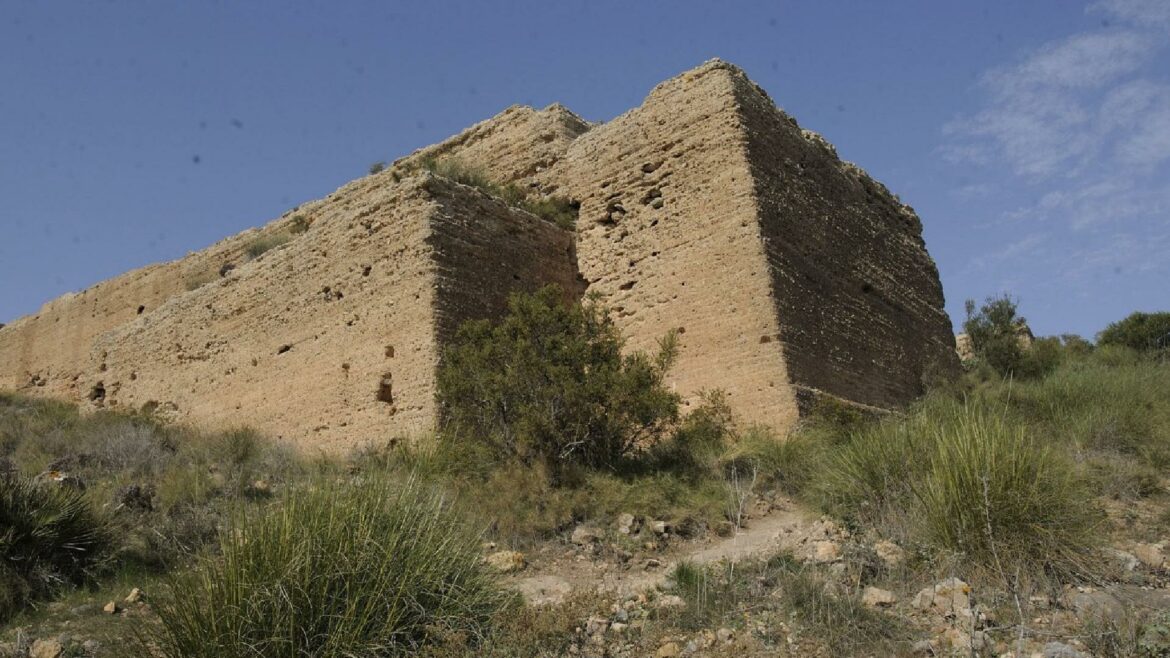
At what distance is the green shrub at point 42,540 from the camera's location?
5.88 m

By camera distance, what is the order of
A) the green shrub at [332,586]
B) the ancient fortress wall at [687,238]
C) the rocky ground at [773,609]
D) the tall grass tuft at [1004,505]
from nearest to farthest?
1. the green shrub at [332,586]
2. the rocky ground at [773,609]
3. the tall grass tuft at [1004,505]
4. the ancient fortress wall at [687,238]

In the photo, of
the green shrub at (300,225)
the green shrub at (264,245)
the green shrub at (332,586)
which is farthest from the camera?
the green shrub at (300,225)

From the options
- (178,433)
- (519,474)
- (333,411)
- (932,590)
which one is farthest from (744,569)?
(178,433)

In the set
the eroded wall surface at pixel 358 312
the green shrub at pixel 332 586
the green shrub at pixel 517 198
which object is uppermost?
the green shrub at pixel 517 198

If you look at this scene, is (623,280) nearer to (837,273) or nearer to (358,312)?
(837,273)

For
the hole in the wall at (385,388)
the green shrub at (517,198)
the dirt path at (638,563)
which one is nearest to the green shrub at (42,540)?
the dirt path at (638,563)

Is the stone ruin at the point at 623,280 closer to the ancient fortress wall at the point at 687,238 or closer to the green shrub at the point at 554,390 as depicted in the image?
the ancient fortress wall at the point at 687,238

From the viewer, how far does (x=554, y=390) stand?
26.6 ft

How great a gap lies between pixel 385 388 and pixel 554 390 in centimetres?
272

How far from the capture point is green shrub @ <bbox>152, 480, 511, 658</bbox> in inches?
169

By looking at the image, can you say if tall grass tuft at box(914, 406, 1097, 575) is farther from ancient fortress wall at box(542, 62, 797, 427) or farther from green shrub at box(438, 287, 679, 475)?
ancient fortress wall at box(542, 62, 797, 427)

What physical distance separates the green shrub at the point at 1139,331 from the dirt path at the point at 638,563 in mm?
14669

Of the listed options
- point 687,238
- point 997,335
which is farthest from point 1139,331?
point 687,238

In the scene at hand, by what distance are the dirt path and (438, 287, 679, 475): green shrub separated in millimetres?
1534
